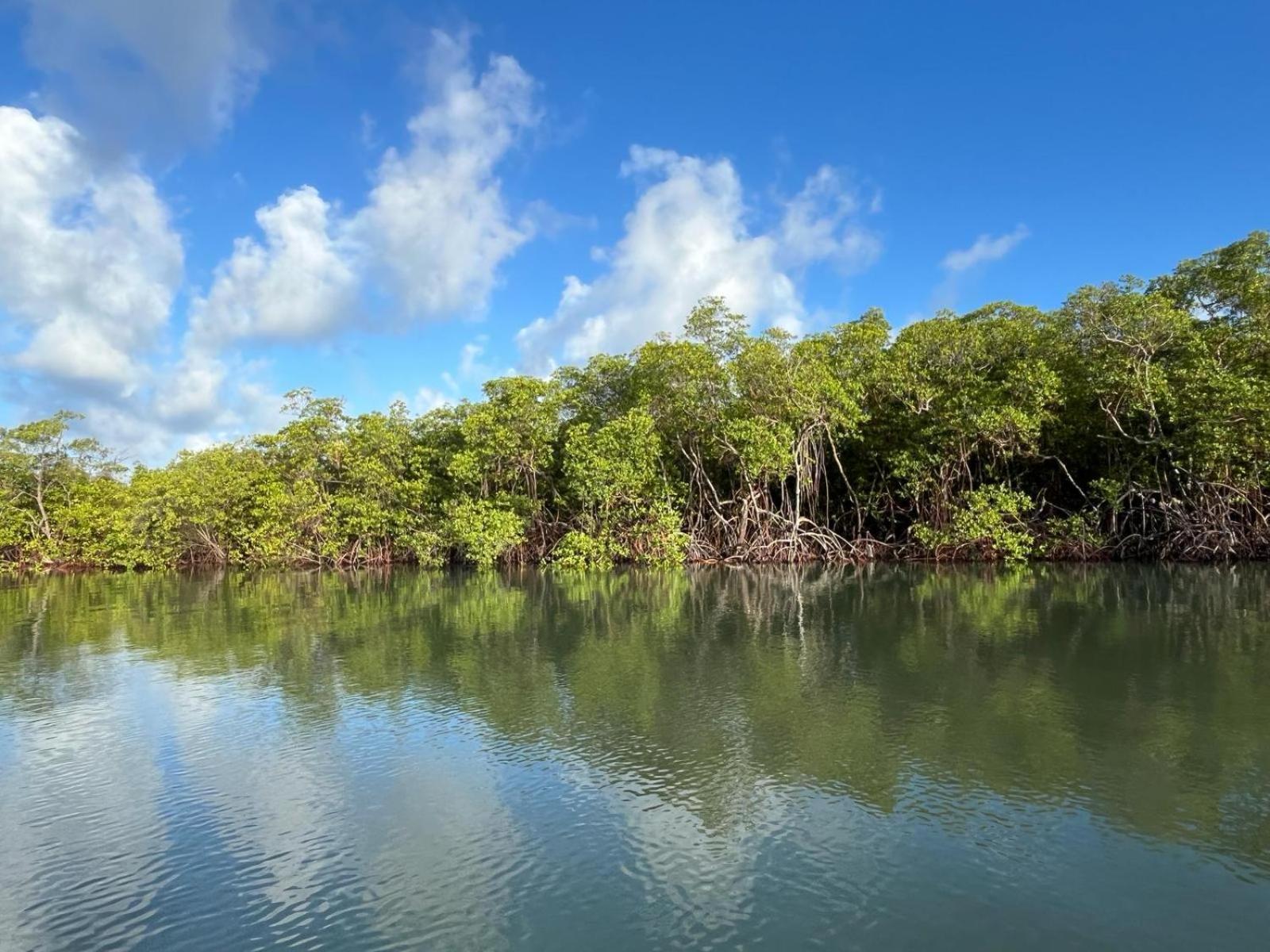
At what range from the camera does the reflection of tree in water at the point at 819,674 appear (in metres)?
6.29

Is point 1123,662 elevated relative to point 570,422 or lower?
lower

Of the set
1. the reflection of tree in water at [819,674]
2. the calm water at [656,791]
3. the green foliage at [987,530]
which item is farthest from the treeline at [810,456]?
the calm water at [656,791]

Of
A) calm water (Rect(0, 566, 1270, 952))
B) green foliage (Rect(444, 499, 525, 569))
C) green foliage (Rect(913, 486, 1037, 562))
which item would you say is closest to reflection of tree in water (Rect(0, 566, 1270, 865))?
calm water (Rect(0, 566, 1270, 952))

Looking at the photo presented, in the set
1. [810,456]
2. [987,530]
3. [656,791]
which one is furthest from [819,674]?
[810,456]

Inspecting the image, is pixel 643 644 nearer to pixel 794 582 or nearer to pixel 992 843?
pixel 992 843

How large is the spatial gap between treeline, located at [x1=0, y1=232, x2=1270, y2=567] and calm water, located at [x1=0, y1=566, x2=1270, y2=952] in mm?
11623

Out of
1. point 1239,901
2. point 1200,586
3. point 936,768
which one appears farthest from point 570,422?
point 1239,901

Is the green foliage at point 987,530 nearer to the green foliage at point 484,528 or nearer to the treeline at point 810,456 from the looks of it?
the treeline at point 810,456

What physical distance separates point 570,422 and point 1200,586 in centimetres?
2059

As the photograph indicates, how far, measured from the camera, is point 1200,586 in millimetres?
17344

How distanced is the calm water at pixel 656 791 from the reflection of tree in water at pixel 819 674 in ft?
0.18

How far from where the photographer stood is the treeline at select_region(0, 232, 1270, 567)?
21.9 meters

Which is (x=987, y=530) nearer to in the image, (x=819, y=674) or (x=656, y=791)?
(x=819, y=674)

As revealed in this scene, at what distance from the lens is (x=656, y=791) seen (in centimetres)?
622
